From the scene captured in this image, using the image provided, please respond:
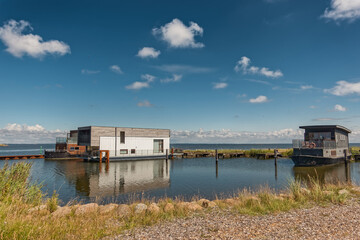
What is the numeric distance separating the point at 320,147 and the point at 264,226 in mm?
28413

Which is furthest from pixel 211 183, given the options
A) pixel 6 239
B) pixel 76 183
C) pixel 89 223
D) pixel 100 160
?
pixel 100 160

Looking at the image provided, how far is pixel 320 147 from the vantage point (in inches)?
1184

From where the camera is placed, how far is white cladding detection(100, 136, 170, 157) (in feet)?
128

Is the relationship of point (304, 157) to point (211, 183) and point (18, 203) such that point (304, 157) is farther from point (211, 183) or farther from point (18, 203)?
point (18, 203)

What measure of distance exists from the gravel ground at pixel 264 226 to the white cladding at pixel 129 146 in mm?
33265

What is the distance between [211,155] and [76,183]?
A: 36.2m

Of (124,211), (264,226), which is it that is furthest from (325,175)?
(124,211)

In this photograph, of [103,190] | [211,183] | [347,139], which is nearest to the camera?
[103,190]

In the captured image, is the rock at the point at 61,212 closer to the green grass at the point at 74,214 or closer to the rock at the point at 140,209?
the green grass at the point at 74,214

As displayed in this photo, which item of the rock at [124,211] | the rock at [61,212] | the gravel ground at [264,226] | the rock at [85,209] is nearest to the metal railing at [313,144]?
the gravel ground at [264,226]

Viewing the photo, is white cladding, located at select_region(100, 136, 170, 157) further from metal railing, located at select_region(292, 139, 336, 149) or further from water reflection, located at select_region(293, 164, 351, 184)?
water reflection, located at select_region(293, 164, 351, 184)

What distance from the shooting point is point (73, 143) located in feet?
143

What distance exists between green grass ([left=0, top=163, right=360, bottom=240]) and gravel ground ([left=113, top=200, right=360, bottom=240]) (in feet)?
1.80

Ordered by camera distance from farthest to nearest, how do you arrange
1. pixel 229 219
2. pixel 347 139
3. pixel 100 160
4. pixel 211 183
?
pixel 347 139 → pixel 100 160 → pixel 211 183 → pixel 229 219
